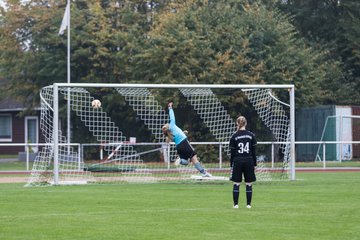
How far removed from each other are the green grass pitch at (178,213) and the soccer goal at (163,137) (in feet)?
10.5

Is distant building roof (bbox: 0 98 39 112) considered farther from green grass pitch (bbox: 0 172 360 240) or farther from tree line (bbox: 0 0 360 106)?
green grass pitch (bbox: 0 172 360 240)

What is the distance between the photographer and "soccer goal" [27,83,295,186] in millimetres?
28141

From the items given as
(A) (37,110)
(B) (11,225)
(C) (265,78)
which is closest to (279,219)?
(B) (11,225)

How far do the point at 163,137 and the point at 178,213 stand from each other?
57.1 ft

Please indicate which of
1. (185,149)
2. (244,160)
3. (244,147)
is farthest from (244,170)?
(185,149)

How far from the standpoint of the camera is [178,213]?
1728 cm

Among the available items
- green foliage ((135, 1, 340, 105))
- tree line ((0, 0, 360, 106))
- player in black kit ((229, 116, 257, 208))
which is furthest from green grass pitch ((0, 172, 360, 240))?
tree line ((0, 0, 360, 106))

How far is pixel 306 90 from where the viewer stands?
4481cm

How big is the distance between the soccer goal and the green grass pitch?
3.20 meters

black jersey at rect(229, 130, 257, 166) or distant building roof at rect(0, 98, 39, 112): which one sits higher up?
distant building roof at rect(0, 98, 39, 112)

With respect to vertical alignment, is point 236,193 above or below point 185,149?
below

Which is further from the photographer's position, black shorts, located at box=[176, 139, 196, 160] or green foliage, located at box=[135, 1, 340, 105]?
green foliage, located at box=[135, 1, 340, 105]

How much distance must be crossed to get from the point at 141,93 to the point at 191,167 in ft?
10.5

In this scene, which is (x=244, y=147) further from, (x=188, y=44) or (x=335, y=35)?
(x=335, y=35)
